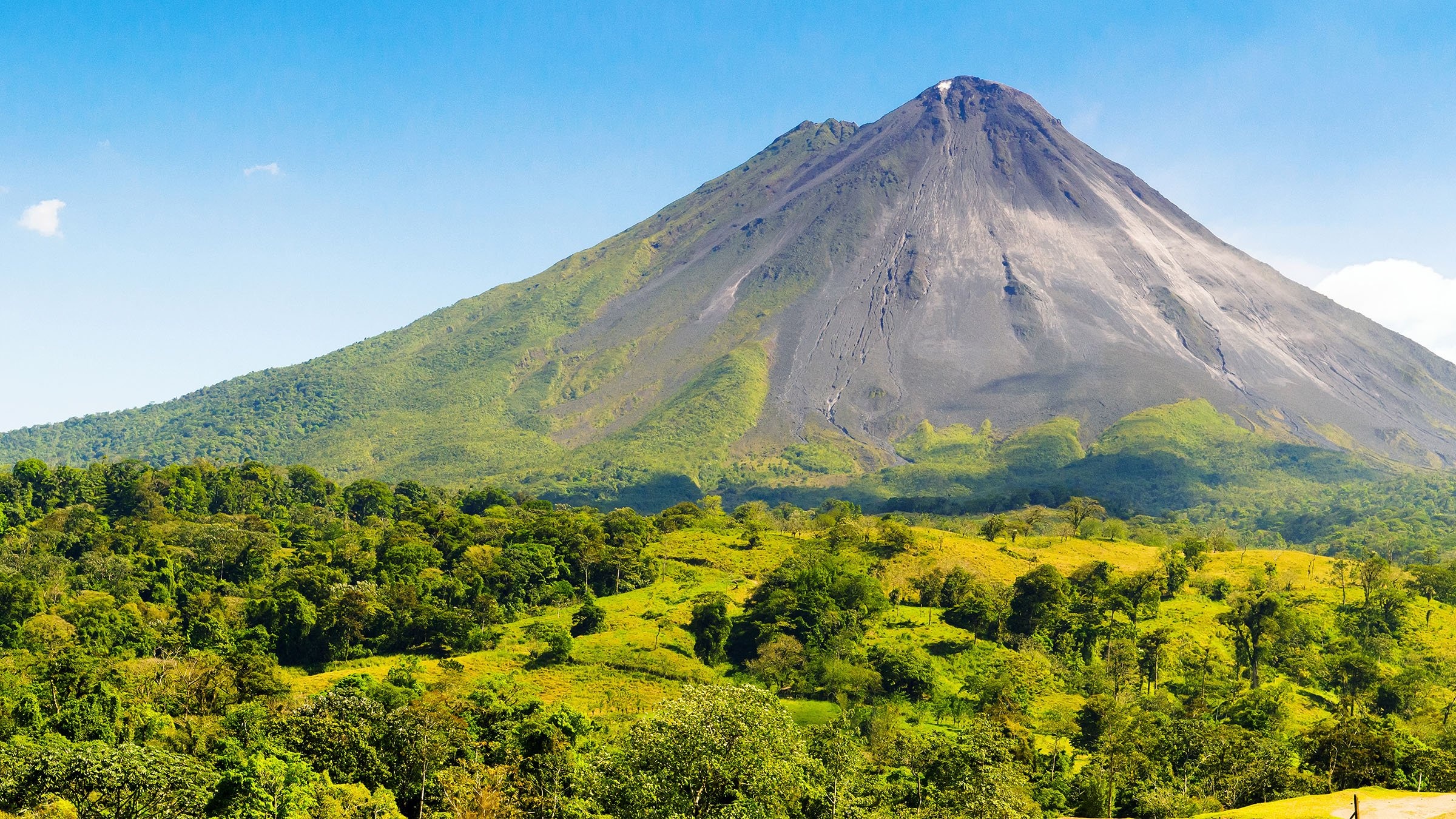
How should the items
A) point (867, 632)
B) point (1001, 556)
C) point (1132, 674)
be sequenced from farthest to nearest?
point (1001, 556), point (867, 632), point (1132, 674)

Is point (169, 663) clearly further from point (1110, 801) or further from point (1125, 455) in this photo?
point (1125, 455)

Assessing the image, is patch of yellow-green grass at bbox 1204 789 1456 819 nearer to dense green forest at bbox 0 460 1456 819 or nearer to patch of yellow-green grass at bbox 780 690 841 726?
dense green forest at bbox 0 460 1456 819

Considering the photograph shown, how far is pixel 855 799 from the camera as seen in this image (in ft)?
114

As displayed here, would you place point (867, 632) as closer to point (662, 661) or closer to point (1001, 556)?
point (662, 661)

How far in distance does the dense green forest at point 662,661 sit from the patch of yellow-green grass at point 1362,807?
3.91 metres

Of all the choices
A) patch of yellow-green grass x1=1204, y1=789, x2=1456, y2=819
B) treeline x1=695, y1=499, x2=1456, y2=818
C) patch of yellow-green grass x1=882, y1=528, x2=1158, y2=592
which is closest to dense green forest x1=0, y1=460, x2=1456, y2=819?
treeline x1=695, y1=499, x2=1456, y2=818

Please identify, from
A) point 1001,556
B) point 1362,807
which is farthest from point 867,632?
point 1362,807

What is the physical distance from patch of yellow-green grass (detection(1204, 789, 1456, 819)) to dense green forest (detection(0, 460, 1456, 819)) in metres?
3.91

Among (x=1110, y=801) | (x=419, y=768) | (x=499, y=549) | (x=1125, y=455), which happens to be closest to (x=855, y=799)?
(x=1110, y=801)

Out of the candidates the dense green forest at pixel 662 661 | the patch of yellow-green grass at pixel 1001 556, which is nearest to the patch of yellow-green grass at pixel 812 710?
the dense green forest at pixel 662 661

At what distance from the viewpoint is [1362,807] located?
32.0 metres

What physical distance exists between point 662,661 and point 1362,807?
33428 mm

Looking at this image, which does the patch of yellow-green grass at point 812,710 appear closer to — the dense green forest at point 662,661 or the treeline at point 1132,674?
the dense green forest at point 662,661

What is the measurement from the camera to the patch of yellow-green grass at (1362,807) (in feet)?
101
